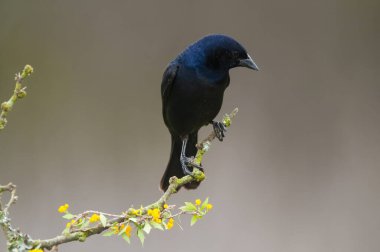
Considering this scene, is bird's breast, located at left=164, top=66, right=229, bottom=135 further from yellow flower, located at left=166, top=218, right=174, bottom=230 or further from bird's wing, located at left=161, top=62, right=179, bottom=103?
yellow flower, located at left=166, top=218, right=174, bottom=230

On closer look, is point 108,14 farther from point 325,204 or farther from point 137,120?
point 325,204

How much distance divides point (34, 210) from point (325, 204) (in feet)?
4.93

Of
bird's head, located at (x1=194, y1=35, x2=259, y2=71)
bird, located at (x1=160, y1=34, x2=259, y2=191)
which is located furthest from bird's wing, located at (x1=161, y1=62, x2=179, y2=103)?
bird's head, located at (x1=194, y1=35, x2=259, y2=71)

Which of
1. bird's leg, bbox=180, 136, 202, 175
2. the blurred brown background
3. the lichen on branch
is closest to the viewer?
the lichen on branch

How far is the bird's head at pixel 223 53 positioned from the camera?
2219 mm

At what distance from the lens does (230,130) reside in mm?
3479

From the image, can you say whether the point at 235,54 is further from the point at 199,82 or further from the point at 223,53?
the point at 199,82

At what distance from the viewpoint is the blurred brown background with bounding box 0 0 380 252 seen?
3352 millimetres

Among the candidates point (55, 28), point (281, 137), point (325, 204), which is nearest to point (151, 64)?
point (55, 28)

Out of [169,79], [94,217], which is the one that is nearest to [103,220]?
[94,217]

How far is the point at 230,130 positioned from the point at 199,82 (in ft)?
4.06

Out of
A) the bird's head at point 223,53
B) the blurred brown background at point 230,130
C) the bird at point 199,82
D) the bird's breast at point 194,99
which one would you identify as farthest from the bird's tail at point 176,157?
the blurred brown background at point 230,130

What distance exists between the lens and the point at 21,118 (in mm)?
3338

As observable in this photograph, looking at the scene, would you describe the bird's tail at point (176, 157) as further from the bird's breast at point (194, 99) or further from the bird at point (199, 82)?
the bird's breast at point (194, 99)
